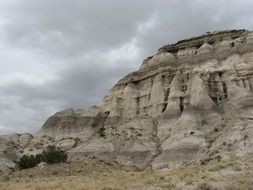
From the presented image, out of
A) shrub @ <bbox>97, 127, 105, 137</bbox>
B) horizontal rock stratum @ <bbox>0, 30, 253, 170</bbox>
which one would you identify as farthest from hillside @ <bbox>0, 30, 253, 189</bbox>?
horizontal rock stratum @ <bbox>0, 30, 253, 170</bbox>

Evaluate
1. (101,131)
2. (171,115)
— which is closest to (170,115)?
(171,115)

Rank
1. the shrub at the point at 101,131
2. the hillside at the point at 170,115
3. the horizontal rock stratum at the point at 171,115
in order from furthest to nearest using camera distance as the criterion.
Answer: the shrub at the point at 101,131, the horizontal rock stratum at the point at 171,115, the hillside at the point at 170,115

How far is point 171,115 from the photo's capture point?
91938 mm

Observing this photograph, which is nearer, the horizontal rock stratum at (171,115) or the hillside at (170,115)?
the hillside at (170,115)

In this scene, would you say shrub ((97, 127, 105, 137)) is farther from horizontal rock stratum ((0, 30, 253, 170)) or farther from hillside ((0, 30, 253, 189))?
horizontal rock stratum ((0, 30, 253, 170))

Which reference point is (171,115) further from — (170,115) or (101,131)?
(101,131)

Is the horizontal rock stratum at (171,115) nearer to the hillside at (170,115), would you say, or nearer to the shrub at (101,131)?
the hillside at (170,115)

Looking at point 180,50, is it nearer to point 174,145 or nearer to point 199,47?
point 199,47

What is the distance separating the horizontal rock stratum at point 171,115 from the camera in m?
75.6

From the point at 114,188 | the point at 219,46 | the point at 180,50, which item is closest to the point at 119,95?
the point at 180,50

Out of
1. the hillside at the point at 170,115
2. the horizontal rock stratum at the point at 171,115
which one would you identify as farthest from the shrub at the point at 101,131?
the horizontal rock stratum at the point at 171,115

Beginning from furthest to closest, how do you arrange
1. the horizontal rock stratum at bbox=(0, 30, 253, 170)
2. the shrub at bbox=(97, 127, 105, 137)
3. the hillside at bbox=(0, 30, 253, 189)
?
the shrub at bbox=(97, 127, 105, 137) → the horizontal rock stratum at bbox=(0, 30, 253, 170) → the hillside at bbox=(0, 30, 253, 189)

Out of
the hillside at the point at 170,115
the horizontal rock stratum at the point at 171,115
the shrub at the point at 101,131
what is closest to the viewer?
the hillside at the point at 170,115

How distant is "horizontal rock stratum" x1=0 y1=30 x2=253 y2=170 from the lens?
75625 mm
